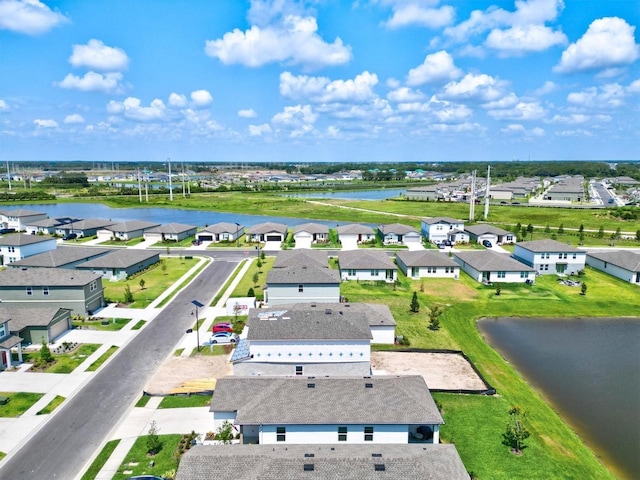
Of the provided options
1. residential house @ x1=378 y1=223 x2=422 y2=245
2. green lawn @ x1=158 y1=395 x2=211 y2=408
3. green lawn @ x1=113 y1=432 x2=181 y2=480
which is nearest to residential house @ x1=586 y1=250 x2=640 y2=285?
residential house @ x1=378 y1=223 x2=422 y2=245

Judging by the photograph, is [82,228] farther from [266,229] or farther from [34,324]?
[34,324]

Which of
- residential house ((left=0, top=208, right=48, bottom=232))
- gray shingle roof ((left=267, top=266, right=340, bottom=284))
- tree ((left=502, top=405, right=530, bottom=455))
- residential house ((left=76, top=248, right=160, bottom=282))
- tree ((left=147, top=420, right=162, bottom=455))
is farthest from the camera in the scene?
residential house ((left=0, top=208, right=48, bottom=232))

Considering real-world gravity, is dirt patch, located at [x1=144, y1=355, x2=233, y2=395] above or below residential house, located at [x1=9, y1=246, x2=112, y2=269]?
below

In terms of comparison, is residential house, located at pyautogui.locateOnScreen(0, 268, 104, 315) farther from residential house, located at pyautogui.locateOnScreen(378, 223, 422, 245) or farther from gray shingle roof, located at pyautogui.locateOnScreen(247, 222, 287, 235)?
residential house, located at pyautogui.locateOnScreen(378, 223, 422, 245)

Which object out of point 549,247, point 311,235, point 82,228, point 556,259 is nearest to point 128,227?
point 82,228

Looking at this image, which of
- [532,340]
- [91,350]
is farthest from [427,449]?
[91,350]

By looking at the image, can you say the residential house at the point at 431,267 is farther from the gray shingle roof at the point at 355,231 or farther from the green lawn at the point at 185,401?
the green lawn at the point at 185,401

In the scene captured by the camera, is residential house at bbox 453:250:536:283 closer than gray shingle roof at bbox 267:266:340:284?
No

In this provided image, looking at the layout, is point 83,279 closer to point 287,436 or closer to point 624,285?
point 287,436
